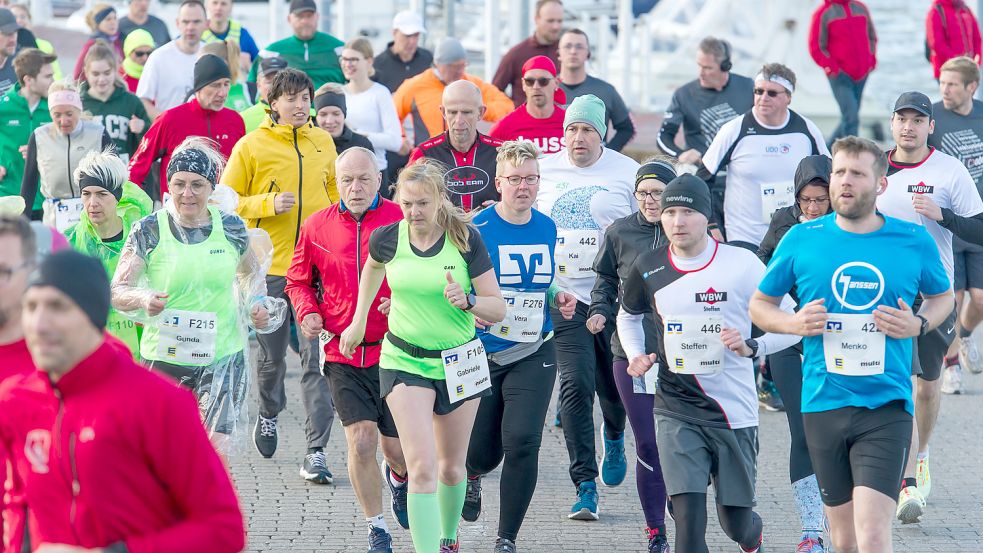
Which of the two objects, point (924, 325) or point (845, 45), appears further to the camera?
point (845, 45)

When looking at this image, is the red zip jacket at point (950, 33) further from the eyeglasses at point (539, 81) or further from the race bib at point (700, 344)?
the race bib at point (700, 344)

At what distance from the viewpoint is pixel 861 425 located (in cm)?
528

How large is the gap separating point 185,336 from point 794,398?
113 inches

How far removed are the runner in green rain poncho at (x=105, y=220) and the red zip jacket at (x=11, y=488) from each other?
10.6 feet

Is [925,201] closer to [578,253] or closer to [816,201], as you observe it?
[816,201]

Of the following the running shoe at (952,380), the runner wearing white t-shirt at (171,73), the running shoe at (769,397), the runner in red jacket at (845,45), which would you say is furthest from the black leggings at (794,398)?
the runner in red jacket at (845,45)

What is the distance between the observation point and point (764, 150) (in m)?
8.68

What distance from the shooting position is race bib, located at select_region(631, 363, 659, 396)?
625cm

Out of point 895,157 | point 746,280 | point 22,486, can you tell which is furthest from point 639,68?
point 22,486

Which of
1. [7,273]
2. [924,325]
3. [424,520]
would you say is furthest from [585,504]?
[7,273]

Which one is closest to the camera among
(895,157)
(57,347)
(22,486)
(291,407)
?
(57,347)

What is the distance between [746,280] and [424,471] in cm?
155

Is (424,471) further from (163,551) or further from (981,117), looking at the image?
(981,117)

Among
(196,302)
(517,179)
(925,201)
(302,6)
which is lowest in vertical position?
(196,302)
